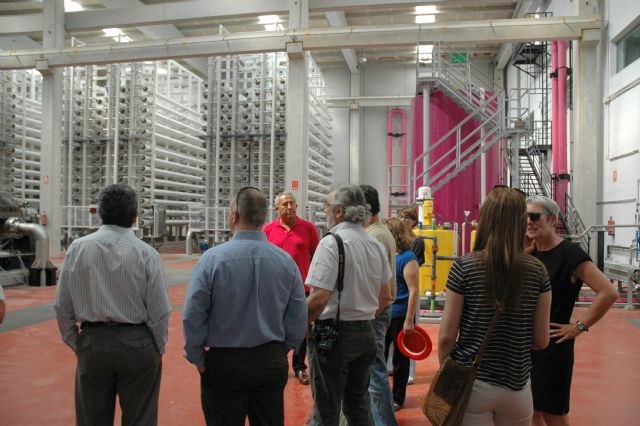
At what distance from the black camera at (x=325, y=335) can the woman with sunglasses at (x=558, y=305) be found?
1051 mm

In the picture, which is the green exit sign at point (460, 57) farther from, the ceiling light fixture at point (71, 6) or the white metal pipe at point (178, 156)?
the ceiling light fixture at point (71, 6)

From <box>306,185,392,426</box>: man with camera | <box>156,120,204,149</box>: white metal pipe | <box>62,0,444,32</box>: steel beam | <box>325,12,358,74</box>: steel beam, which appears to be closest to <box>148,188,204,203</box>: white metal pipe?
<box>156,120,204,149</box>: white metal pipe

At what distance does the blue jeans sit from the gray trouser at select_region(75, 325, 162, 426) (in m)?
1.41

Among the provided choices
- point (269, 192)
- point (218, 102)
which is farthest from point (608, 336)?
point (218, 102)

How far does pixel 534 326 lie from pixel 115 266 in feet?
6.35

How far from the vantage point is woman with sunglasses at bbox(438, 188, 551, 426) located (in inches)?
77.1

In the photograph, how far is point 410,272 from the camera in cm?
407

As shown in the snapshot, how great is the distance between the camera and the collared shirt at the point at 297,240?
15.7 feet

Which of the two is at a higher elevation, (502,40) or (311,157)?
(502,40)

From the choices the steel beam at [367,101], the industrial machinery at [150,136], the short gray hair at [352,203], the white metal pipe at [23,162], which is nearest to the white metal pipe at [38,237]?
the industrial machinery at [150,136]

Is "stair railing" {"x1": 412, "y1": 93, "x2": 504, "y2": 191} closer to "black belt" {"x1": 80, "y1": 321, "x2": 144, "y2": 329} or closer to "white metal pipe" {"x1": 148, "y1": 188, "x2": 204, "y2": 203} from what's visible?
"white metal pipe" {"x1": 148, "y1": 188, "x2": 204, "y2": 203}

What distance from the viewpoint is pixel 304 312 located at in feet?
8.13

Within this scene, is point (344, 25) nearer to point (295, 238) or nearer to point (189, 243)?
point (189, 243)

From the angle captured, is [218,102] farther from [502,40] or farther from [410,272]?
[410,272]
